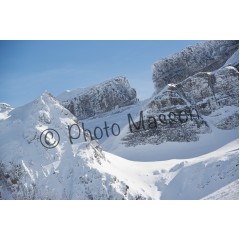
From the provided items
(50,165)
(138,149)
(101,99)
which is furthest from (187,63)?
(50,165)

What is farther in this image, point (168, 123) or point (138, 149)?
point (168, 123)

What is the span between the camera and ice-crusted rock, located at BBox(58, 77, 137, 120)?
1777 inches

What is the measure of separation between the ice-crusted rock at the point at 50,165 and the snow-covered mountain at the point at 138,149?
0.04 m

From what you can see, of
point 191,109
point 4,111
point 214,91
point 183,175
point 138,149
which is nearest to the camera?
point 183,175

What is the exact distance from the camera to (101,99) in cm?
4550

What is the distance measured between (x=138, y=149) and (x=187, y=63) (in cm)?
2372

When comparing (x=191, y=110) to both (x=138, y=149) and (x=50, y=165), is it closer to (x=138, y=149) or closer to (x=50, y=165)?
(x=138, y=149)

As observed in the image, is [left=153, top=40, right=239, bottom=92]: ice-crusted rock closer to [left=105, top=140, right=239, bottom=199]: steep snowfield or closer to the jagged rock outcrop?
the jagged rock outcrop

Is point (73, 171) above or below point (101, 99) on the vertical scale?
below

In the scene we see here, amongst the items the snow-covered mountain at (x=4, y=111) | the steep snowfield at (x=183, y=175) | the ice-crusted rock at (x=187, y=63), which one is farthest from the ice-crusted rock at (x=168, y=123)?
the ice-crusted rock at (x=187, y=63)

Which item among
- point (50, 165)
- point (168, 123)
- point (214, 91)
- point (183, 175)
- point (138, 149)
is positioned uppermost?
point (214, 91)

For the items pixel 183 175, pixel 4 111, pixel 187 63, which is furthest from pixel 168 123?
pixel 187 63

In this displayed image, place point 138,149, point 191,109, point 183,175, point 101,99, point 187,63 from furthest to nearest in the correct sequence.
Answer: point 187,63 < point 101,99 < point 191,109 < point 138,149 < point 183,175

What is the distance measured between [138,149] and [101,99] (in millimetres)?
19764
